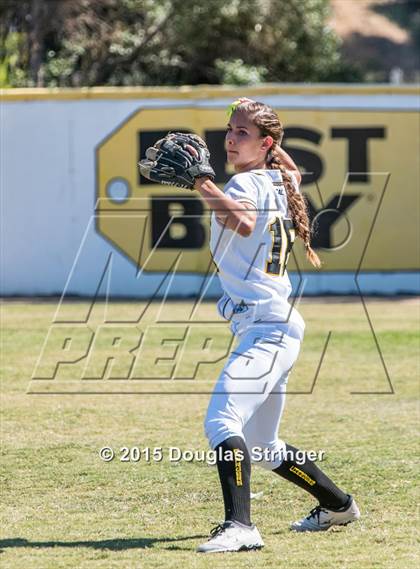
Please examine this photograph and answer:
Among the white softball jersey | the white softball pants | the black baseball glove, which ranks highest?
the black baseball glove

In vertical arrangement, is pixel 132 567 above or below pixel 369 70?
above

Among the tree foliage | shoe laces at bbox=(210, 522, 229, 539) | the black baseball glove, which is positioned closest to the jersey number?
the black baseball glove

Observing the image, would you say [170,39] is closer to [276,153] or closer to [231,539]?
[276,153]

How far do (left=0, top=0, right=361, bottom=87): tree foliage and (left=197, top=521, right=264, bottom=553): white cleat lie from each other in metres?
18.6

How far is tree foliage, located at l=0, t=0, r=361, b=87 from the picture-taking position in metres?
23.4

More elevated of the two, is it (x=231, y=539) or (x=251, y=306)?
(x=251, y=306)

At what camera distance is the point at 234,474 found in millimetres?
5184

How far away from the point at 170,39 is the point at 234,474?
65.3 feet

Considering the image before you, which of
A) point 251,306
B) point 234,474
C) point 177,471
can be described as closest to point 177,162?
point 251,306

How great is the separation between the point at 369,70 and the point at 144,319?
2268 cm

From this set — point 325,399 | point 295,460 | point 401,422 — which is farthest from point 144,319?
point 295,460

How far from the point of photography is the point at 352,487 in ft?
21.6

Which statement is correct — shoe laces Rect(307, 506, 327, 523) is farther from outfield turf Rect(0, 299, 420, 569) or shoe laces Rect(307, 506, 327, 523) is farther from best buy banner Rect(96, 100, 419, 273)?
best buy banner Rect(96, 100, 419, 273)

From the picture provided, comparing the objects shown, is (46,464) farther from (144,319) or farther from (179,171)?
(144,319)
